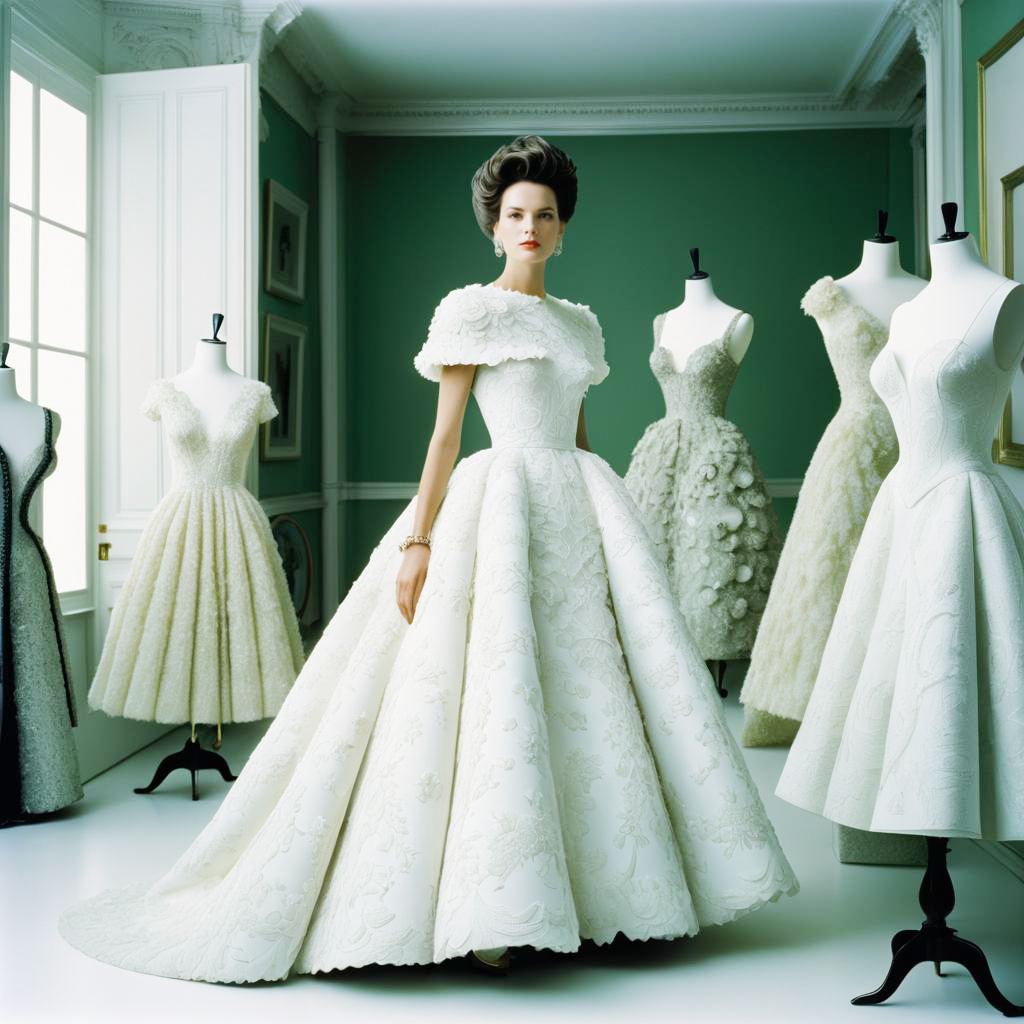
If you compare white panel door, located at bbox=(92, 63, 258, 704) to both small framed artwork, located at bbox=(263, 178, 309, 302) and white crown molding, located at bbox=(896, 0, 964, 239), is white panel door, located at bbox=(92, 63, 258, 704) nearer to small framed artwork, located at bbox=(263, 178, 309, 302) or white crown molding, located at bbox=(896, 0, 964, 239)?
small framed artwork, located at bbox=(263, 178, 309, 302)

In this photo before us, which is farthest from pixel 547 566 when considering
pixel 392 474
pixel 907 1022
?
pixel 392 474

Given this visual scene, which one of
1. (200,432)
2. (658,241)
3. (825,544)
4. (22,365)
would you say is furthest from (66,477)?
(658,241)

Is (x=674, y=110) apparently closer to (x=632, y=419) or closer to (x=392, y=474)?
(x=632, y=419)

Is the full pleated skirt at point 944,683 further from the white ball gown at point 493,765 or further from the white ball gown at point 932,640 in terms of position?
the white ball gown at point 493,765

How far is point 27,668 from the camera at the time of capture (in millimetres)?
3729

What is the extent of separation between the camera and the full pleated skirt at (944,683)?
2217 mm

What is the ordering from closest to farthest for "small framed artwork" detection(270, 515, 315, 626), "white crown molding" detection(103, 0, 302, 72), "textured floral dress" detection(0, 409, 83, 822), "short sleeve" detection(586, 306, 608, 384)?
"short sleeve" detection(586, 306, 608, 384), "textured floral dress" detection(0, 409, 83, 822), "white crown molding" detection(103, 0, 302, 72), "small framed artwork" detection(270, 515, 315, 626)

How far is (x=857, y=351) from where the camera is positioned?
391 cm

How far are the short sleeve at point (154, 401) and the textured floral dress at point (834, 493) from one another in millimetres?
2317

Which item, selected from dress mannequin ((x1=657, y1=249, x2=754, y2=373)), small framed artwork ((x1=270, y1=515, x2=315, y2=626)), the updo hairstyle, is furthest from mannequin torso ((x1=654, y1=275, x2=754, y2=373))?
the updo hairstyle

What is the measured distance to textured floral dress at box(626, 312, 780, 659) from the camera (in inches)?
206

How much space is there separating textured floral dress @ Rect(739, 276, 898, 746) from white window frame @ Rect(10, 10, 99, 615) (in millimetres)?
2587

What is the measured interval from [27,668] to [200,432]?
1.05m

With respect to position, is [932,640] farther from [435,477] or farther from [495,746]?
[435,477]
